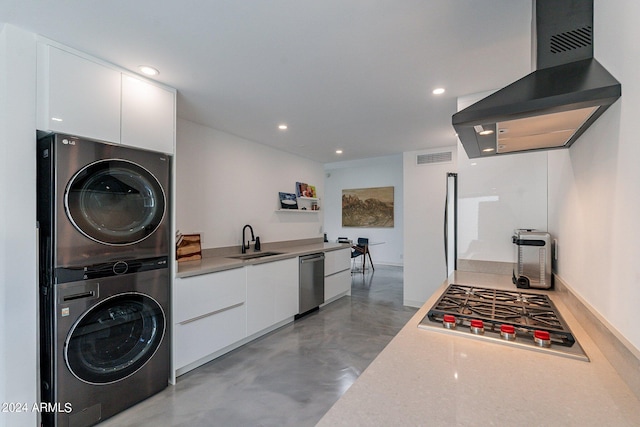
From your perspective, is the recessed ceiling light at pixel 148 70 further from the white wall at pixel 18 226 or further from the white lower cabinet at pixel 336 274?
the white lower cabinet at pixel 336 274

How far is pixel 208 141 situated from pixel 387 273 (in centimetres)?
527

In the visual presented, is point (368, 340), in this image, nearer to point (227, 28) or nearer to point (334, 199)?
point (227, 28)

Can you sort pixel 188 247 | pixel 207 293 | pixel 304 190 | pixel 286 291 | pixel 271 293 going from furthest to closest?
1. pixel 304 190
2. pixel 286 291
3. pixel 271 293
4. pixel 188 247
5. pixel 207 293

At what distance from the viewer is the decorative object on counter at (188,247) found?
2.92m

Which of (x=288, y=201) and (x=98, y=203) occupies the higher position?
(x=288, y=201)

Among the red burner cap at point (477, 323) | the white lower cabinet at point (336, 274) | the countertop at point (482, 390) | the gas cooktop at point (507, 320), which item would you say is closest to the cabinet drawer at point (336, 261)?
the white lower cabinet at point (336, 274)

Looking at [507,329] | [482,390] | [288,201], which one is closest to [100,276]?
[482,390]

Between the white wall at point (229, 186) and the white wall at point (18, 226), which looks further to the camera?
the white wall at point (229, 186)

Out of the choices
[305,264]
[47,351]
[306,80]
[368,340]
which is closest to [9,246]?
[47,351]

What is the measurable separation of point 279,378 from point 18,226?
2061 millimetres

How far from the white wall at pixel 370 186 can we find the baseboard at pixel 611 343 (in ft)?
21.1

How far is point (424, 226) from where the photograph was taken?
4.40 meters

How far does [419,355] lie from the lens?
Answer: 3.19 ft

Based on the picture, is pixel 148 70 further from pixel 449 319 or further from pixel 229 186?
pixel 449 319
